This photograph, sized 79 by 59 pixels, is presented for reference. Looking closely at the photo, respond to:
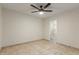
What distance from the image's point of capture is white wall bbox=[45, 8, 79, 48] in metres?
2.66

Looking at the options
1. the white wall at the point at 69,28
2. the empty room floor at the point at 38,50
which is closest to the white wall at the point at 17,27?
the empty room floor at the point at 38,50

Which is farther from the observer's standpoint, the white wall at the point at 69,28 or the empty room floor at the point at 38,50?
the white wall at the point at 69,28

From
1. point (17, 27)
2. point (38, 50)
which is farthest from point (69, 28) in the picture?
point (17, 27)

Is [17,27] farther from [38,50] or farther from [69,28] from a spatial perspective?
[69,28]

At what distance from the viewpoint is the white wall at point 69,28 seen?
2.66 metres

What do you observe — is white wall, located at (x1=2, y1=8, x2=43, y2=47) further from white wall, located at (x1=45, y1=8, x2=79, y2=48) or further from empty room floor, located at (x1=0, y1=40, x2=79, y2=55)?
white wall, located at (x1=45, y1=8, x2=79, y2=48)

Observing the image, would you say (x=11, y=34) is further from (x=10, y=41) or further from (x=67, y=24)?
(x=67, y=24)

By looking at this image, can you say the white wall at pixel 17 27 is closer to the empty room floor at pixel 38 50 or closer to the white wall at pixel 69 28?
the empty room floor at pixel 38 50

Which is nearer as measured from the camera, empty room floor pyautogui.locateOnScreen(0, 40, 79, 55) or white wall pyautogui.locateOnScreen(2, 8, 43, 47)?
empty room floor pyautogui.locateOnScreen(0, 40, 79, 55)

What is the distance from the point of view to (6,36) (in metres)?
2.69

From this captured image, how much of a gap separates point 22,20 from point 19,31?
1.57 ft

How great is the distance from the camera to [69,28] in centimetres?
290

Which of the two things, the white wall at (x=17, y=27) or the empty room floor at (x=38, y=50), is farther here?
the white wall at (x=17, y=27)

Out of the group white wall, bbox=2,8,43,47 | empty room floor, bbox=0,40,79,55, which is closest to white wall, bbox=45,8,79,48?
empty room floor, bbox=0,40,79,55
